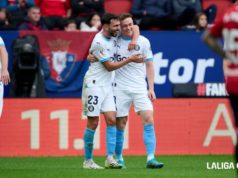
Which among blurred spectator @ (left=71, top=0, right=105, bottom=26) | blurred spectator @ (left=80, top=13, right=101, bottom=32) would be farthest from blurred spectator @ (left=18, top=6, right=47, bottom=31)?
blurred spectator @ (left=71, top=0, right=105, bottom=26)

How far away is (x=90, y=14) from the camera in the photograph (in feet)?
65.5

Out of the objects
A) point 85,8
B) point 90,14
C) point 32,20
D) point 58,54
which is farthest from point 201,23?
point 32,20

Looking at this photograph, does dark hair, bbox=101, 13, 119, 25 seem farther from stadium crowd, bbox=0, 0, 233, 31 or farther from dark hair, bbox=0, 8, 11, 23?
dark hair, bbox=0, 8, 11, 23

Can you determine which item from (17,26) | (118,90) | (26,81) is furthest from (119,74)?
(17,26)

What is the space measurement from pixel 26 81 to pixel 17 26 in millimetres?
1608

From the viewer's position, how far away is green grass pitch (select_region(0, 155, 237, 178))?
12.2m

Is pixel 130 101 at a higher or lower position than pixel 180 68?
higher

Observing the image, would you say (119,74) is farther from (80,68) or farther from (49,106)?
(80,68)

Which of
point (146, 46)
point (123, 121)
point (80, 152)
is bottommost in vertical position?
point (80, 152)

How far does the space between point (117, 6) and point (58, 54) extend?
265 centimetres

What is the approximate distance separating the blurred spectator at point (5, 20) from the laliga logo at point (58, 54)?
1.02 metres

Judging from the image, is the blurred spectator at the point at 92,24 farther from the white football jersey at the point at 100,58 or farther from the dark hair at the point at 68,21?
the white football jersey at the point at 100,58

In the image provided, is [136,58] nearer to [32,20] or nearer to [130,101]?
[130,101]

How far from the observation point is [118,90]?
13938 mm
